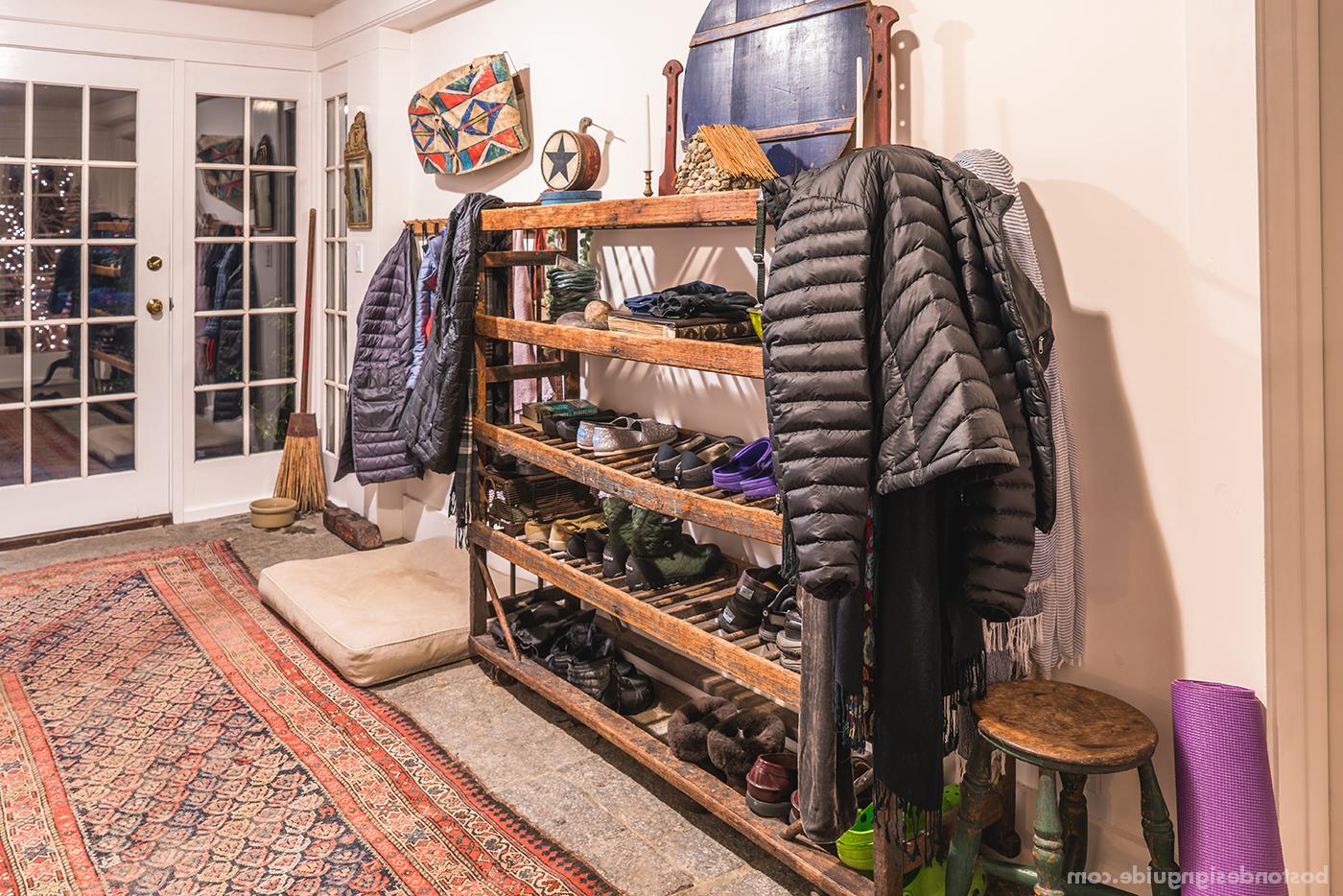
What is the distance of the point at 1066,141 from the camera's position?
185 cm

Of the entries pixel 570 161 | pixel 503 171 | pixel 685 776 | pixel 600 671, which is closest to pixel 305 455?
pixel 503 171

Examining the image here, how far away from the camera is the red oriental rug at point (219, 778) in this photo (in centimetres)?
207

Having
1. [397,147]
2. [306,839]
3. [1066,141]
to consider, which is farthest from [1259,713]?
[397,147]

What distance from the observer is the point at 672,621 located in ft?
7.40

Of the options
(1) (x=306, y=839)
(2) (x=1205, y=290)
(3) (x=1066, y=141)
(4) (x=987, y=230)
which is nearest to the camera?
(4) (x=987, y=230)

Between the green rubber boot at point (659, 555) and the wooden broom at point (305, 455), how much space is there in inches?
110

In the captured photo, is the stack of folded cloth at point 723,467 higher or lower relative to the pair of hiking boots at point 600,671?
higher

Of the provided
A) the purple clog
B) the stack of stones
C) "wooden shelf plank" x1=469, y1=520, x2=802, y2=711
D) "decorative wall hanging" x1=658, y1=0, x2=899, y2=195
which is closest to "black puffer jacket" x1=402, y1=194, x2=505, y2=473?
"wooden shelf plank" x1=469, y1=520, x2=802, y2=711

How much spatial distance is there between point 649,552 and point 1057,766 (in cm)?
116

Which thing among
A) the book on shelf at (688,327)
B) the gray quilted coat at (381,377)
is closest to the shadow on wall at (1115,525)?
the book on shelf at (688,327)

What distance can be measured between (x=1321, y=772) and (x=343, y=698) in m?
2.37

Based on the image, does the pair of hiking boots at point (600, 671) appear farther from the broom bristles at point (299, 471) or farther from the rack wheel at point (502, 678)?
the broom bristles at point (299, 471)

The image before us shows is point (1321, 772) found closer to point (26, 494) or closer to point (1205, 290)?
point (1205, 290)

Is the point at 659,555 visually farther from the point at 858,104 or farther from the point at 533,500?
the point at 858,104
